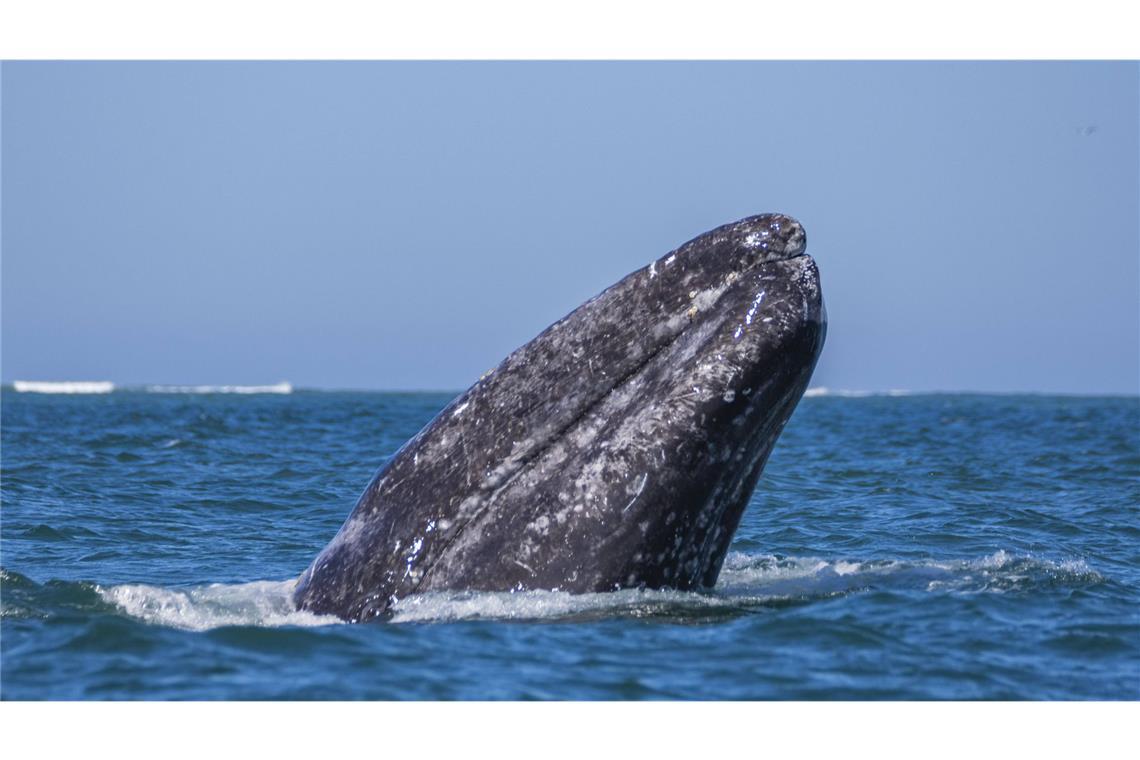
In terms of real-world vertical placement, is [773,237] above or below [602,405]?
above

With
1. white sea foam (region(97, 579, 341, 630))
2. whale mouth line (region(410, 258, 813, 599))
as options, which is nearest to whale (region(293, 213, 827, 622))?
whale mouth line (region(410, 258, 813, 599))

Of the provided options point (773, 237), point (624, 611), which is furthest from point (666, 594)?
point (773, 237)

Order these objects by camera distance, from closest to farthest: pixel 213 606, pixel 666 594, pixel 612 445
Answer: pixel 612 445 → pixel 666 594 → pixel 213 606

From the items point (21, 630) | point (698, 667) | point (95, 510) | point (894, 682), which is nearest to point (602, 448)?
point (698, 667)

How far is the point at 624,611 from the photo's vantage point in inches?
275

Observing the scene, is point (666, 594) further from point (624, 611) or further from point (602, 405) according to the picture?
point (602, 405)

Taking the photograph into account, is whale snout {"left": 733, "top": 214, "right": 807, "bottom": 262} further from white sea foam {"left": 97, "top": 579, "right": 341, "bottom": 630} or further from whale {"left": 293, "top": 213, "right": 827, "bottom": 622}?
white sea foam {"left": 97, "top": 579, "right": 341, "bottom": 630}

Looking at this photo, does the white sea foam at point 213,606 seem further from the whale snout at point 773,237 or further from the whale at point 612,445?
the whale snout at point 773,237

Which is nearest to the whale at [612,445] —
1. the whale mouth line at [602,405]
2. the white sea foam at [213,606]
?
the whale mouth line at [602,405]

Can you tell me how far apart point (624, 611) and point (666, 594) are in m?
0.27

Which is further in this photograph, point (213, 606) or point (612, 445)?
point (213, 606)

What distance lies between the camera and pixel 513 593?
22.9 feet

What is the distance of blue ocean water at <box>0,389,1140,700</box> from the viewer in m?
6.12

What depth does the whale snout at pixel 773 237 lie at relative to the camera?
720 cm
